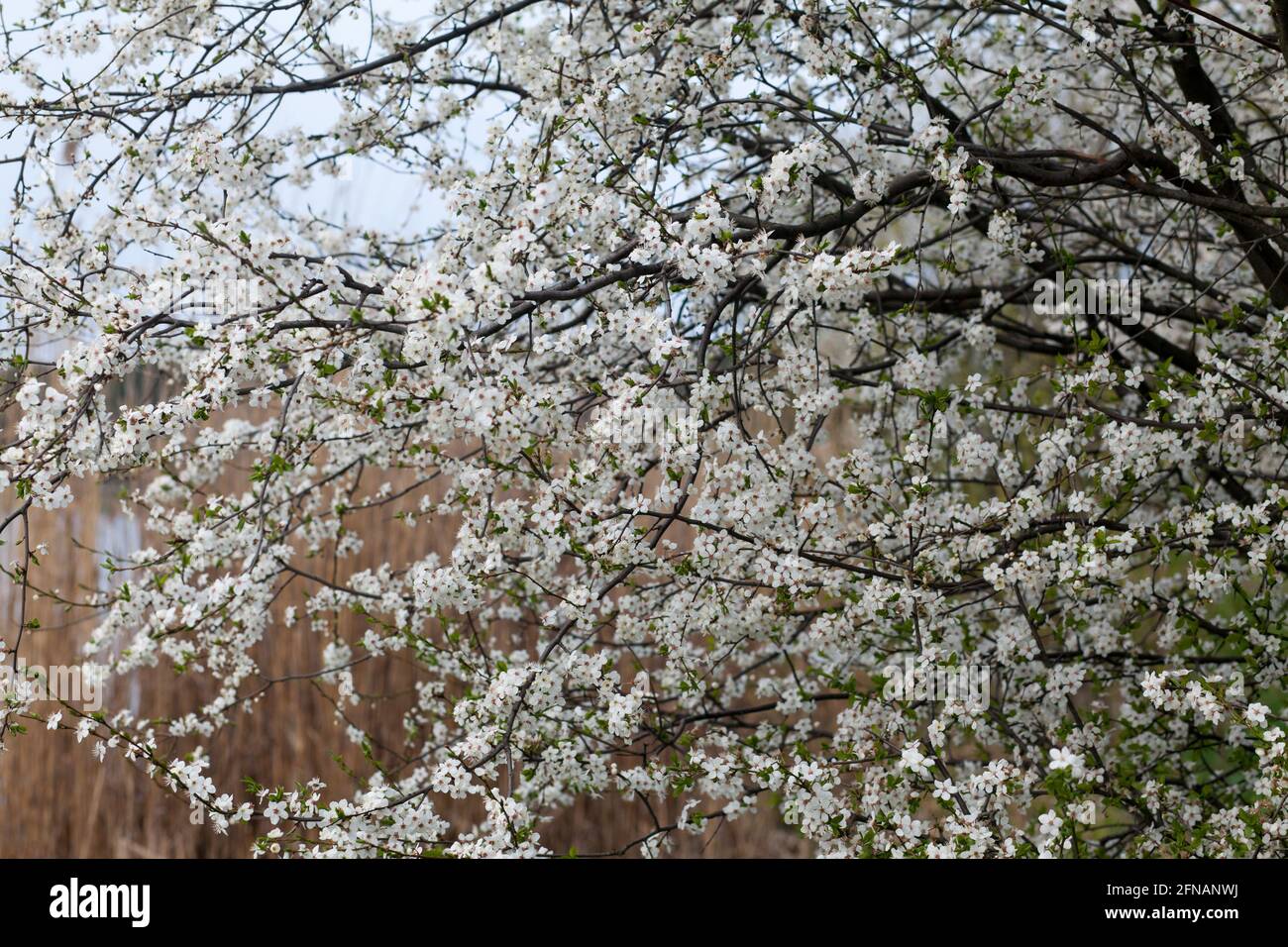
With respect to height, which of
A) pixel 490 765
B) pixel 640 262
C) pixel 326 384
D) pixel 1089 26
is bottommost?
pixel 490 765

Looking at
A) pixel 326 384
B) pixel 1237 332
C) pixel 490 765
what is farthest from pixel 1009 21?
pixel 490 765

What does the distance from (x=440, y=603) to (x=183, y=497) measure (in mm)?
1879

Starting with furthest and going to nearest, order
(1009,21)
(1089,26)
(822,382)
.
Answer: (1009,21) < (822,382) < (1089,26)

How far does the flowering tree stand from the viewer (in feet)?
8.87

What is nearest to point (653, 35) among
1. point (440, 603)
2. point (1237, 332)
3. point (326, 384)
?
point (326, 384)

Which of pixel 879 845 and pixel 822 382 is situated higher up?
pixel 822 382

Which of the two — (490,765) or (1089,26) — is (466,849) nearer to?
(490,765)

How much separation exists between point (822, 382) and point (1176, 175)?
126 cm

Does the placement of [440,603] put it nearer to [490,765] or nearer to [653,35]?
[490,765]

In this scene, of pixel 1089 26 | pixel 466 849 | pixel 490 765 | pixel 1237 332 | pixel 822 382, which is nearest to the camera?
pixel 466 849

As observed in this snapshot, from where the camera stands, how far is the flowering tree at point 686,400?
8.87 feet

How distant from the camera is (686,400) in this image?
10.7ft

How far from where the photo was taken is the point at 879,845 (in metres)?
2.80

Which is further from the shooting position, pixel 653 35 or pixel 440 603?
pixel 653 35
